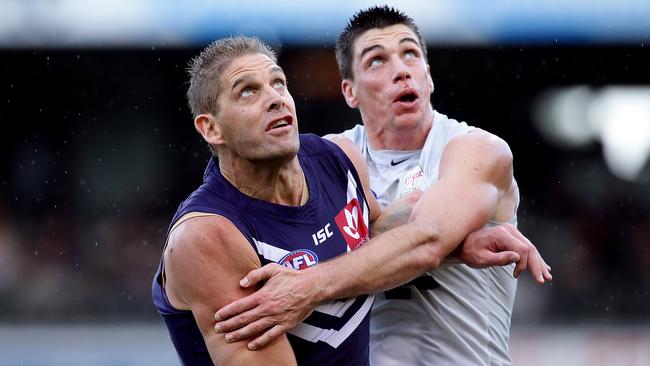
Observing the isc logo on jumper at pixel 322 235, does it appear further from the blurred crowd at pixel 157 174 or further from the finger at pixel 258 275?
the blurred crowd at pixel 157 174

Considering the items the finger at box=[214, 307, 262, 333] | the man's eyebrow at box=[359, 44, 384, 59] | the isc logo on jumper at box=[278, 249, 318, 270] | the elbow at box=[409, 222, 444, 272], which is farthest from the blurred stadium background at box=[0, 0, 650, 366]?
the finger at box=[214, 307, 262, 333]

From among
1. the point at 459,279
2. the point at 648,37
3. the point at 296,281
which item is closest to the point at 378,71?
the point at 459,279

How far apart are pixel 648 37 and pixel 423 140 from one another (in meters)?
7.83

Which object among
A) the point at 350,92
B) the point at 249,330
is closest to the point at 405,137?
the point at 350,92

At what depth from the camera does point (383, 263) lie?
3500mm

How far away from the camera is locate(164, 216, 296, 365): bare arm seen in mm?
3242

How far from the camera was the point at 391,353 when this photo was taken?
4.11m

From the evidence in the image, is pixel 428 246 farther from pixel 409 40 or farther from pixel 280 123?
pixel 409 40

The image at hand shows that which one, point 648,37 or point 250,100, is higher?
point 250,100

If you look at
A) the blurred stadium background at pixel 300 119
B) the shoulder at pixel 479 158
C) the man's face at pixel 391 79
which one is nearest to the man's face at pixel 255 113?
the shoulder at pixel 479 158

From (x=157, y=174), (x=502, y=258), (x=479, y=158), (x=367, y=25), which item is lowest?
(x=157, y=174)

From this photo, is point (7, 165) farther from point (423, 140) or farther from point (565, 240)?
point (423, 140)

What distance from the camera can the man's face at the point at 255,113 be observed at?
3484 millimetres

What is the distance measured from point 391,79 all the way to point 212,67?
3.64 feet
